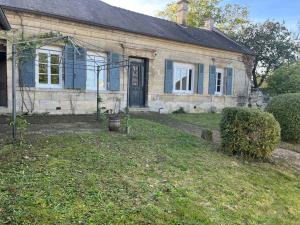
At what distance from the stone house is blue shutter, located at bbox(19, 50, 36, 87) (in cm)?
3

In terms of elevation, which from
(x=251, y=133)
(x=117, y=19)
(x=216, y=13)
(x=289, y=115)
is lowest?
(x=251, y=133)

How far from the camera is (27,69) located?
30.2 feet

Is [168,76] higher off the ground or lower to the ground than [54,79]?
higher

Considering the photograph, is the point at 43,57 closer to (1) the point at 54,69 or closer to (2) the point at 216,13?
(1) the point at 54,69

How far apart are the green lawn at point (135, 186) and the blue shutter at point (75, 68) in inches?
187

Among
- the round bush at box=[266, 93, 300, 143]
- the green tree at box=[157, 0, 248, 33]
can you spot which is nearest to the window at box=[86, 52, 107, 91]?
the round bush at box=[266, 93, 300, 143]

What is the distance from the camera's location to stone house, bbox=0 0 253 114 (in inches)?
366

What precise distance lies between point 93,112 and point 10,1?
15.6ft

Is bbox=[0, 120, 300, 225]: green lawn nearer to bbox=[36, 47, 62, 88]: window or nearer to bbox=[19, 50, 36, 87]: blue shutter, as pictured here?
bbox=[19, 50, 36, 87]: blue shutter

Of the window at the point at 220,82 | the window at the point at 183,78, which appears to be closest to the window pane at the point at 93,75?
the window at the point at 183,78

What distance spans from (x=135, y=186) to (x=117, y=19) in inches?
388

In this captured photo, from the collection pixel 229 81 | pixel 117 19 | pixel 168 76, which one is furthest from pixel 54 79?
pixel 229 81

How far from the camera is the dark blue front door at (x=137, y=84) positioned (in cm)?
1246

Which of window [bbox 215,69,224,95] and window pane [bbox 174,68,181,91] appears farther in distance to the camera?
window [bbox 215,69,224,95]
